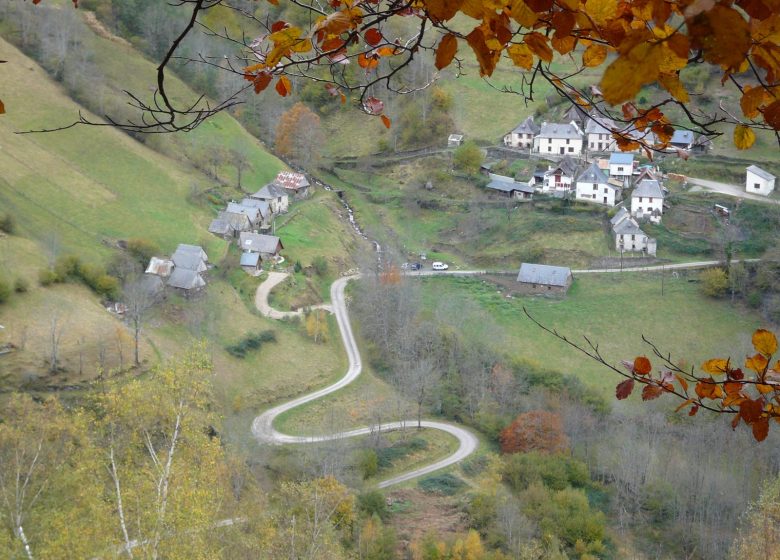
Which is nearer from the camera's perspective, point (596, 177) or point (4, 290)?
point (4, 290)

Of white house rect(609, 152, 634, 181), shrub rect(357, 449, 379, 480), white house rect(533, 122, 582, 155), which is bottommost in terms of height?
shrub rect(357, 449, 379, 480)

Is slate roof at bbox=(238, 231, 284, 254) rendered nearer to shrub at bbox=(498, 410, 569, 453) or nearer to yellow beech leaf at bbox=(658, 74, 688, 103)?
shrub at bbox=(498, 410, 569, 453)

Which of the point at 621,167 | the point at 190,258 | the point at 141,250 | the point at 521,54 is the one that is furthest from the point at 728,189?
the point at 521,54

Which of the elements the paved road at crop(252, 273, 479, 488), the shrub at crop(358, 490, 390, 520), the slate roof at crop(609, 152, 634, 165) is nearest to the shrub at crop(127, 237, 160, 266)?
the paved road at crop(252, 273, 479, 488)

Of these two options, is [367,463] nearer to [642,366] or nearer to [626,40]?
[642,366]

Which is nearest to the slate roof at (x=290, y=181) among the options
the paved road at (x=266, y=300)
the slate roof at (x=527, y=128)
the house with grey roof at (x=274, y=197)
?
the house with grey roof at (x=274, y=197)

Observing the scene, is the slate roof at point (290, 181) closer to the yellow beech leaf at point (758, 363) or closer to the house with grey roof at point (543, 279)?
the house with grey roof at point (543, 279)
